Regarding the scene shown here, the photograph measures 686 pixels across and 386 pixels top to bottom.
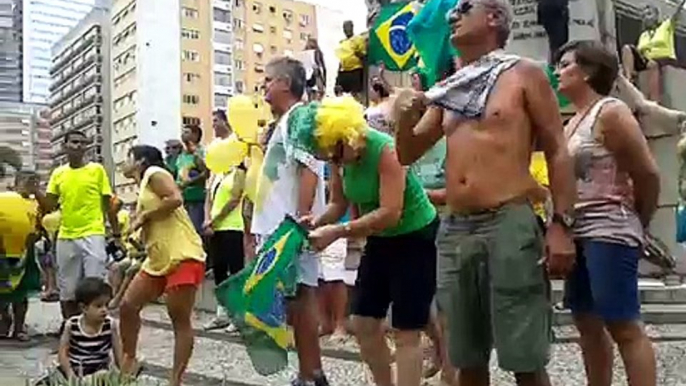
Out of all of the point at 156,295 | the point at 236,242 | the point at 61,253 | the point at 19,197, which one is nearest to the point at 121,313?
the point at 156,295

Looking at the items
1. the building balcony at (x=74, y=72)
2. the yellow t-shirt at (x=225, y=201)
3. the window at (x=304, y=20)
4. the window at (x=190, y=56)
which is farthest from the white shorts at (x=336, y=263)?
the building balcony at (x=74, y=72)

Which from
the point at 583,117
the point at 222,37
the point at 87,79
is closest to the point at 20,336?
the point at 583,117

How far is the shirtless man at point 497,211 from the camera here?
4.04 metres

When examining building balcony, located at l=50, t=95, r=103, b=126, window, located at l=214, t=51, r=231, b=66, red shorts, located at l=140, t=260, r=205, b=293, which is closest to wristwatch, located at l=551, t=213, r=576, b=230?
red shorts, located at l=140, t=260, r=205, b=293

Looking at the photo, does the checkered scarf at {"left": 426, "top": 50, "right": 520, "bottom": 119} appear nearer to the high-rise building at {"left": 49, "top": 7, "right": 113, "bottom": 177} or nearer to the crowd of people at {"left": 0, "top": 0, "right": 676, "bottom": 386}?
the crowd of people at {"left": 0, "top": 0, "right": 676, "bottom": 386}

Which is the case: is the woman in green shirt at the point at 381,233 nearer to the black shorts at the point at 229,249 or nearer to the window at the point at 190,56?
A: the black shorts at the point at 229,249

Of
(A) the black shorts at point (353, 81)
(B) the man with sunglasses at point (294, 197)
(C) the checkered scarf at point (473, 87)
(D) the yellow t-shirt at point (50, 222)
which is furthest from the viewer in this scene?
(A) the black shorts at point (353, 81)

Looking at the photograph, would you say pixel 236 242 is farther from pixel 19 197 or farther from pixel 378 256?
pixel 378 256

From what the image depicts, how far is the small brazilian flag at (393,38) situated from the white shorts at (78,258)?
10.9 ft

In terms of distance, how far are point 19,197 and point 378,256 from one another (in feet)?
21.9

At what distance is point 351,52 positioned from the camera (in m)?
13.7

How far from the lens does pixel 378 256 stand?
5367 mm

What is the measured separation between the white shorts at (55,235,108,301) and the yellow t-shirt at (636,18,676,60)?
7.15 meters

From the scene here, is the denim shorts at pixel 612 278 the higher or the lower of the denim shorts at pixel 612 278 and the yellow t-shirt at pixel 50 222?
the lower
